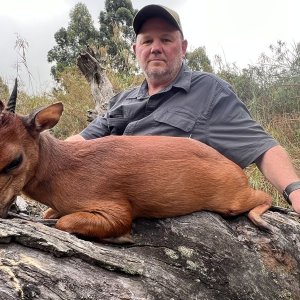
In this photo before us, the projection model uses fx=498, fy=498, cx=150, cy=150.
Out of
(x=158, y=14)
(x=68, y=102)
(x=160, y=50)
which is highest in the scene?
(x=158, y=14)

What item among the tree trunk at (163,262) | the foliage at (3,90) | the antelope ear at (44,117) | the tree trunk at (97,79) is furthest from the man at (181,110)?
the foliage at (3,90)

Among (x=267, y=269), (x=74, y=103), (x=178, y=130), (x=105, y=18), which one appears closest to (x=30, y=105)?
(x=74, y=103)

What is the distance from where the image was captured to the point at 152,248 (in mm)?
3135

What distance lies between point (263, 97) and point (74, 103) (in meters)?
3.80

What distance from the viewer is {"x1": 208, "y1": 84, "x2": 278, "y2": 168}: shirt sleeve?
4.38m

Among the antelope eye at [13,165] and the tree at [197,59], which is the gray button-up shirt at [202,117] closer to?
the antelope eye at [13,165]

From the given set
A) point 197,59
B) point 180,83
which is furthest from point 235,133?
point 197,59

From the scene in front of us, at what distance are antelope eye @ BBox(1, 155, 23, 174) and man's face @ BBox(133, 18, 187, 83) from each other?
7.79 ft

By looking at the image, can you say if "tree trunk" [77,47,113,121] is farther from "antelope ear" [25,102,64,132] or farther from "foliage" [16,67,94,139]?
"antelope ear" [25,102,64,132]

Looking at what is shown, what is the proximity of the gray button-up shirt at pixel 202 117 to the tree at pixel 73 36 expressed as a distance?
16.1 metres

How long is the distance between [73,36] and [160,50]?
54.0ft

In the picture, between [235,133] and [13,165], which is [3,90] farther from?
[13,165]

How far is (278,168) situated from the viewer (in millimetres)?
4211

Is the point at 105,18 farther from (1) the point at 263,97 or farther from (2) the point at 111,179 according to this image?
(2) the point at 111,179
